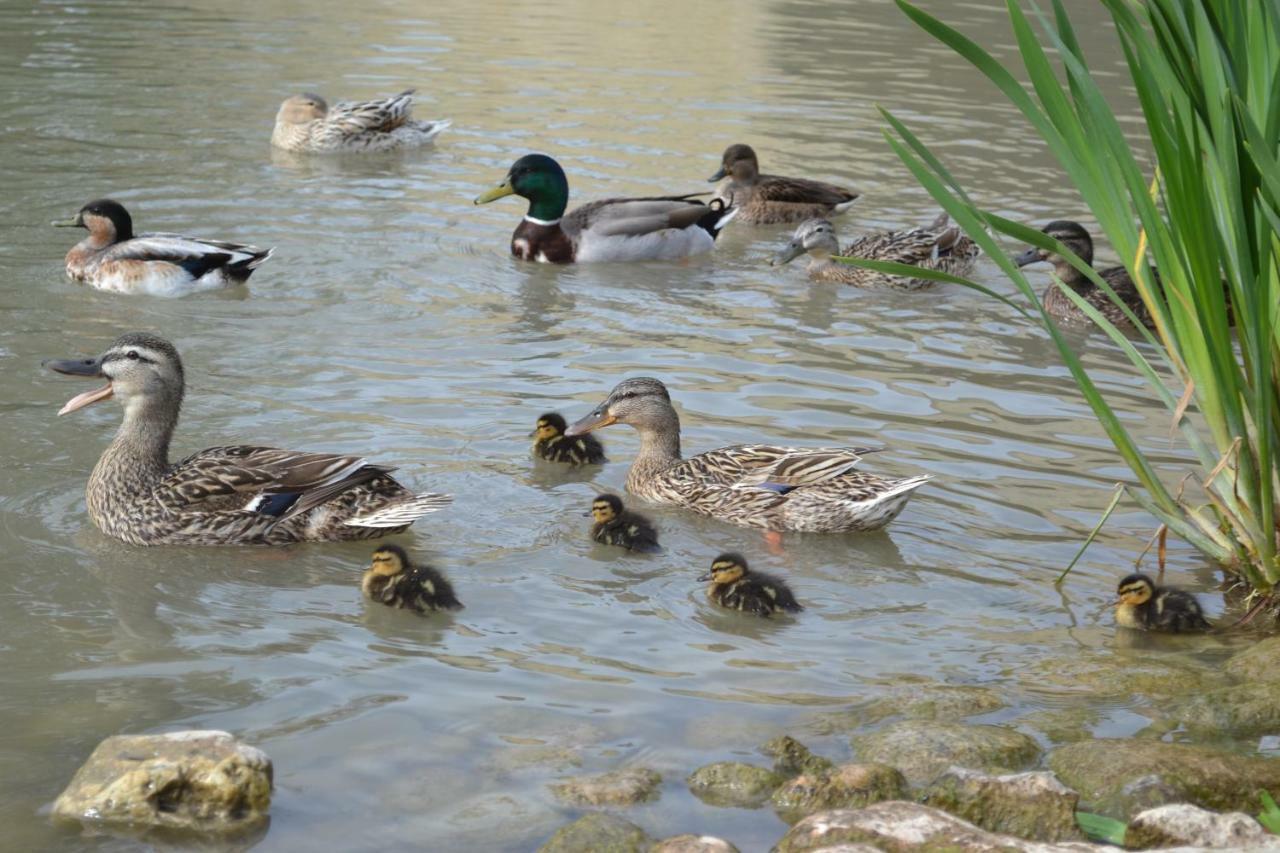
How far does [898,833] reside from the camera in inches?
182

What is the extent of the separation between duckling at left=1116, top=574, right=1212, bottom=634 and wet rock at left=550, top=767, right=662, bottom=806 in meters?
2.38

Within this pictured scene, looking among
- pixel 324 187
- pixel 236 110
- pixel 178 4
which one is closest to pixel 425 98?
pixel 236 110

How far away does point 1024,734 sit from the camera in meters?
5.62

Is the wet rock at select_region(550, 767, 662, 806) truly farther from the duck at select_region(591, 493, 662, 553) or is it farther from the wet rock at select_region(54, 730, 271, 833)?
the duck at select_region(591, 493, 662, 553)

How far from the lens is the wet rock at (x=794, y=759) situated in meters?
5.35

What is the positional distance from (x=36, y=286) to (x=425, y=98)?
8.01 metres

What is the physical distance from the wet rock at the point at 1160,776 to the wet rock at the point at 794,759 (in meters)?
0.74

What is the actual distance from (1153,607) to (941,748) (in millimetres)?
1778

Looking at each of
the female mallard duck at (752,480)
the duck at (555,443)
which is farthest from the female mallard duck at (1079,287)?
the duck at (555,443)

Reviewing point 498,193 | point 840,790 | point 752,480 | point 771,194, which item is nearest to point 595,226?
point 498,193

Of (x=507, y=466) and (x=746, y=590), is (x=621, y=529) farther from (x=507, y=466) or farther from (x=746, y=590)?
(x=507, y=466)

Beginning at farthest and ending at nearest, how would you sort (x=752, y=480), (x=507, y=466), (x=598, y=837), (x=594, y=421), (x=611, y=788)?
(x=594, y=421), (x=507, y=466), (x=752, y=480), (x=611, y=788), (x=598, y=837)

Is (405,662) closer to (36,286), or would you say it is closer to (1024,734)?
(1024,734)

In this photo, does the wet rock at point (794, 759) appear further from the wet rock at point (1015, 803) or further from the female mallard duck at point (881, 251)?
the female mallard duck at point (881, 251)
